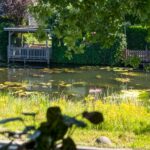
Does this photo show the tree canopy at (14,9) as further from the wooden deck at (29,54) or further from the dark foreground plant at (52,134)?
the dark foreground plant at (52,134)

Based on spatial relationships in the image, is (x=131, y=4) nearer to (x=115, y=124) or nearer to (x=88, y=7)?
(x=88, y=7)

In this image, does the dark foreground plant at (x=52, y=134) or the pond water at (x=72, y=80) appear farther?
the pond water at (x=72, y=80)

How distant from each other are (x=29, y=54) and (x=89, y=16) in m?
31.7

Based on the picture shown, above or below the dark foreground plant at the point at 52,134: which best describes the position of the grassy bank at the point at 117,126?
below

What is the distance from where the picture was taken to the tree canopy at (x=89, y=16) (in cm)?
383

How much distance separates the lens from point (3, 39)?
37.3 meters

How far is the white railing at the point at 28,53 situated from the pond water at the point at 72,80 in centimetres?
274

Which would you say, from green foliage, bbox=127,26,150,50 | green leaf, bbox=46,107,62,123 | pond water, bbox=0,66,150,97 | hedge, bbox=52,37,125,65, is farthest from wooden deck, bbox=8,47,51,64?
green leaf, bbox=46,107,62,123

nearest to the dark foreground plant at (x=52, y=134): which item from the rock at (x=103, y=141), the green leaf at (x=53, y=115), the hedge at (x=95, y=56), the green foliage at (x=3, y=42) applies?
the green leaf at (x=53, y=115)

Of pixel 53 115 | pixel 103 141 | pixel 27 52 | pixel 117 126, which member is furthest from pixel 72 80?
pixel 53 115

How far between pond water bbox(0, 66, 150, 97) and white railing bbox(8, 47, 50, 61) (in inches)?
108

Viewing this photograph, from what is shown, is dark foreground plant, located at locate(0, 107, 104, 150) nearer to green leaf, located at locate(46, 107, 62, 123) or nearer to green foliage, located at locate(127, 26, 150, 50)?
green leaf, located at locate(46, 107, 62, 123)

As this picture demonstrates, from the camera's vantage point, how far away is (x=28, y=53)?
116 feet

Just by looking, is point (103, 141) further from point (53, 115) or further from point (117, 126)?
point (53, 115)
